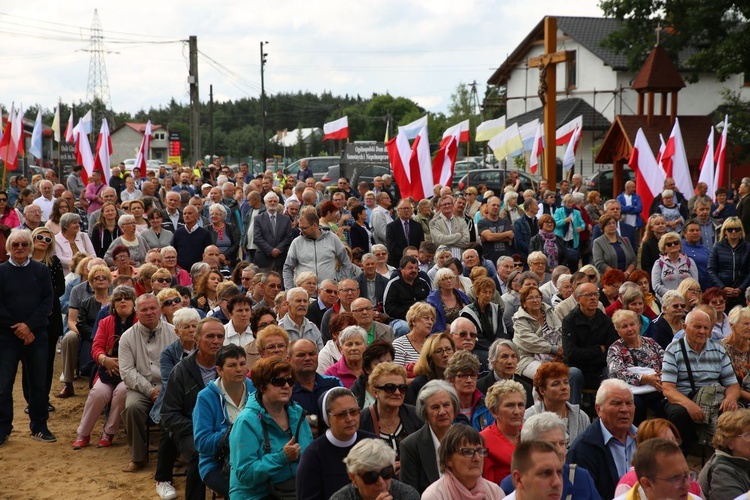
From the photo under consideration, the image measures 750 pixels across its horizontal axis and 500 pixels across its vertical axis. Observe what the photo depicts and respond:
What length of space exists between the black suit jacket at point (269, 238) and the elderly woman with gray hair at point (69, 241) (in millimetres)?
2319

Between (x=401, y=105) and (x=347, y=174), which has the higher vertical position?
(x=401, y=105)

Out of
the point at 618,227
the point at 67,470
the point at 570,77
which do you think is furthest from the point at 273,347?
the point at 570,77

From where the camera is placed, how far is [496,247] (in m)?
14.0

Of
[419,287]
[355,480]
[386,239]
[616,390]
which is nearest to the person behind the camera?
[355,480]

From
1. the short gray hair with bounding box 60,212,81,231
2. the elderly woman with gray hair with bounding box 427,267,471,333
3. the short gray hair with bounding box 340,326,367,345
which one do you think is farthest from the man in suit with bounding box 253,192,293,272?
the short gray hair with bounding box 340,326,367,345

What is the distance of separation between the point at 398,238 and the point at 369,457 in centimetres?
914

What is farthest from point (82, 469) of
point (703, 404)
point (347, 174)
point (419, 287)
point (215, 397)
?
point (347, 174)

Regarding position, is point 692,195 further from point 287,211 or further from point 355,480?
point 355,480

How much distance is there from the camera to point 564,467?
211 inches

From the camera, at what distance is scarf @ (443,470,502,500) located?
16.5ft

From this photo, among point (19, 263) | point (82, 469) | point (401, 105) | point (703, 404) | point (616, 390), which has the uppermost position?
point (401, 105)

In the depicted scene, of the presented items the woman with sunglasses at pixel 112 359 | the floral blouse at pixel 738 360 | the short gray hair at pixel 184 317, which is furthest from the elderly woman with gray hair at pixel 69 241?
the floral blouse at pixel 738 360

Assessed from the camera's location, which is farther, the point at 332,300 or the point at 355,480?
the point at 332,300

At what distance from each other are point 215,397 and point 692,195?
13.1 metres
